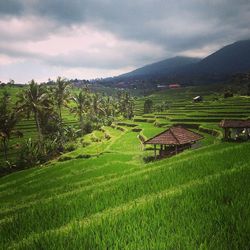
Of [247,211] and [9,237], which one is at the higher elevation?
[247,211]

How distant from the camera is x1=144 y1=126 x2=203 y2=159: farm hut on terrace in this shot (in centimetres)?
3081

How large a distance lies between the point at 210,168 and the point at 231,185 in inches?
149

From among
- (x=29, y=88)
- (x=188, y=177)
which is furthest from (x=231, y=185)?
(x=29, y=88)

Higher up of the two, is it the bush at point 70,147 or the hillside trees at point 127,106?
the hillside trees at point 127,106

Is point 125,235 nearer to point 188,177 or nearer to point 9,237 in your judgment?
point 9,237

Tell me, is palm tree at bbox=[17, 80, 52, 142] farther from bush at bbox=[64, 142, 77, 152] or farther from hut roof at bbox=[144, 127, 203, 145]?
hut roof at bbox=[144, 127, 203, 145]

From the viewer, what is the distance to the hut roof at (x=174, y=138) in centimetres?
3086

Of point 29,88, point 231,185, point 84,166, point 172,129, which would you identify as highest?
point 29,88

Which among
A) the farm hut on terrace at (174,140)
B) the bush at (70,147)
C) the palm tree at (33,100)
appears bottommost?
the bush at (70,147)

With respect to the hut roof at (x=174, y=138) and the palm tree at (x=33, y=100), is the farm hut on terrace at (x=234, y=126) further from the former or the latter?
the palm tree at (x=33, y=100)

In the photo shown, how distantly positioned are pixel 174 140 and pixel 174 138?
0.31m

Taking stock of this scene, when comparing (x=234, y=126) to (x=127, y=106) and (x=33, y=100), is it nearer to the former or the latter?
(x=33, y=100)

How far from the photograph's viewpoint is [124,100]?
96188 millimetres

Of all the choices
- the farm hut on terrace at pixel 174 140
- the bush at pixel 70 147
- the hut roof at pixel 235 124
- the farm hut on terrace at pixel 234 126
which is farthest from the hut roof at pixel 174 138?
the bush at pixel 70 147
